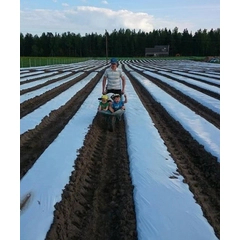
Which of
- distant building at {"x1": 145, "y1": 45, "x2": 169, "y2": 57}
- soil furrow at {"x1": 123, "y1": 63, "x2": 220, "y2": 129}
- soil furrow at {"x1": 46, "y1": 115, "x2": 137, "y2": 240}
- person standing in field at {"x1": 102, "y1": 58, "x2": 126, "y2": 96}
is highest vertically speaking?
distant building at {"x1": 145, "y1": 45, "x2": 169, "y2": 57}

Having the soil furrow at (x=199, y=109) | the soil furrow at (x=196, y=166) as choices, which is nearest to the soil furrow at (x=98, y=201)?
the soil furrow at (x=196, y=166)

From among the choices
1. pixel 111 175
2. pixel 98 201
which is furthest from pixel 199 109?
pixel 98 201

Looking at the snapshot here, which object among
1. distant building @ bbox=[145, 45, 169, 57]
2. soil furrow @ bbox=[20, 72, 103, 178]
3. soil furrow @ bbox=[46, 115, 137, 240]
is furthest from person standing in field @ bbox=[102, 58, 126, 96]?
distant building @ bbox=[145, 45, 169, 57]

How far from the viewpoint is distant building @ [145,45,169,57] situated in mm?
52562

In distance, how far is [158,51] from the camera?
54.8m

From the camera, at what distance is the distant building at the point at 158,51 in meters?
52.6

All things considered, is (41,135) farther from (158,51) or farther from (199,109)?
(158,51)

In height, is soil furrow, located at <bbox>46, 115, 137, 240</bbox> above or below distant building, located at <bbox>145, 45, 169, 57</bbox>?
below

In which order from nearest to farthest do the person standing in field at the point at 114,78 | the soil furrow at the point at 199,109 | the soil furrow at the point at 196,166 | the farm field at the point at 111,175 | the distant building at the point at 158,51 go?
the farm field at the point at 111,175
the soil furrow at the point at 196,166
the person standing in field at the point at 114,78
the soil furrow at the point at 199,109
the distant building at the point at 158,51

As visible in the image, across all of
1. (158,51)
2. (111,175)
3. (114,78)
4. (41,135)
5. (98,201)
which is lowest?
(98,201)

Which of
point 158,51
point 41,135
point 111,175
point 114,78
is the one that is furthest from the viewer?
point 158,51

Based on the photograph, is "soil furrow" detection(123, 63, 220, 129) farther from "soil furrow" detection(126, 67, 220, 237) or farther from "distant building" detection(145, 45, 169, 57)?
"distant building" detection(145, 45, 169, 57)

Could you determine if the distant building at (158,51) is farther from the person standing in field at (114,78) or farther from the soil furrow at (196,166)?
the soil furrow at (196,166)

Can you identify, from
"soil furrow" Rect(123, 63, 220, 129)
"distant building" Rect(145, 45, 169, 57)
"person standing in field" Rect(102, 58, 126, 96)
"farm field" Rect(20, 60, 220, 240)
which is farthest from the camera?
"distant building" Rect(145, 45, 169, 57)
